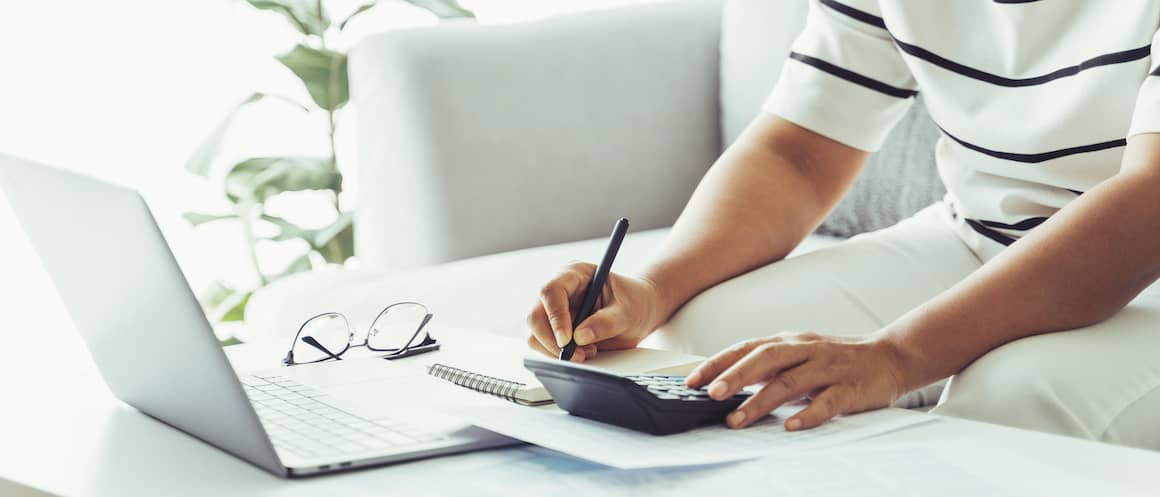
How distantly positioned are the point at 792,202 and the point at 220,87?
1545 mm

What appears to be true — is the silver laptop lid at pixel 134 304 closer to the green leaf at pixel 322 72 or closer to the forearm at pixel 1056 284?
the forearm at pixel 1056 284

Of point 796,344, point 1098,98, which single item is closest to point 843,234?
point 1098,98

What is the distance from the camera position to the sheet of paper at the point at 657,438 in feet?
1.90

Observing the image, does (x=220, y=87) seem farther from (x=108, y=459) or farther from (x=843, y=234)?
(x=108, y=459)

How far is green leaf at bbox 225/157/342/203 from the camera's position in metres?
2.14

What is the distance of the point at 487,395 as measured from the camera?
74 cm

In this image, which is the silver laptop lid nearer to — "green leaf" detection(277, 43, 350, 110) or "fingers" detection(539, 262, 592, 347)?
"fingers" detection(539, 262, 592, 347)

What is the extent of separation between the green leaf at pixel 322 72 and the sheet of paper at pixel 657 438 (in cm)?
159

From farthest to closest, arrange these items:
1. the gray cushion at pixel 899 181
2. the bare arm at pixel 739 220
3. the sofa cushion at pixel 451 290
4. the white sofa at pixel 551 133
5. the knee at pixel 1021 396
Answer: the white sofa at pixel 551 133 < the gray cushion at pixel 899 181 < the sofa cushion at pixel 451 290 < the bare arm at pixel 739 220 < the knee at pixel 1021 396

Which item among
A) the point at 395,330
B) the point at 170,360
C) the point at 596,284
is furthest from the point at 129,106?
the point at 170,360

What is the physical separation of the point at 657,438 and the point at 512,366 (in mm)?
234

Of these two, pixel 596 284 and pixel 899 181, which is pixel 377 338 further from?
pixel 899 181

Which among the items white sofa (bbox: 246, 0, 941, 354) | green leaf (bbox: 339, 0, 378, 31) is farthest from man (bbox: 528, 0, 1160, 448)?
green leaf (bbox: 339, 0, 378, 31)

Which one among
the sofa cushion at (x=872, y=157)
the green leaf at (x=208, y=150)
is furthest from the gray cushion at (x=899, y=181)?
the green leaf at (x=208, y=150)
